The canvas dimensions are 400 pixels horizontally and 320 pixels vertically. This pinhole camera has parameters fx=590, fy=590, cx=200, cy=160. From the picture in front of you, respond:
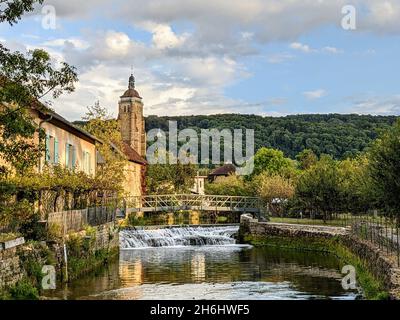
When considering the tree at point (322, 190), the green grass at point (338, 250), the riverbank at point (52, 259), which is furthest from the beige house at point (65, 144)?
the tree at point (322, 190)

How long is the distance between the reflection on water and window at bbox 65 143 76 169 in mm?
5975

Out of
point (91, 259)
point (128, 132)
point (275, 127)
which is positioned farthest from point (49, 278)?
point (275, 127)

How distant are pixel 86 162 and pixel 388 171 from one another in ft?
69.4

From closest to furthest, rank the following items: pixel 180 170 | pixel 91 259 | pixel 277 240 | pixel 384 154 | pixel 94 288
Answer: pixel 94 288, pixel 384 154, pixel 91 259, pixel 277 240, pixel 180 170

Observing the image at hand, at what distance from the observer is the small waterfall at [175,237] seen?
130ft

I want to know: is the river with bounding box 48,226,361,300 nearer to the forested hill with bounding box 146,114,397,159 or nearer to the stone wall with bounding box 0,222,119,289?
the stone wall with bounding box 0,222,119,289

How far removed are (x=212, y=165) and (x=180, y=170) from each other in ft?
218

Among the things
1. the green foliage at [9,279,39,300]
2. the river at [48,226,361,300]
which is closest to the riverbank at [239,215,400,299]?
the river at [48,226,361,300]

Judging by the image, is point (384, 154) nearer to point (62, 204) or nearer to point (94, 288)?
point (94, 288)

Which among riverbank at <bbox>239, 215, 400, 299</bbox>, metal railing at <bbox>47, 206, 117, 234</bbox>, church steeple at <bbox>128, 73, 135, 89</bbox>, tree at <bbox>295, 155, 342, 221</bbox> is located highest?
church steeple at <bbox>128, 73, 135, 89</bbox>

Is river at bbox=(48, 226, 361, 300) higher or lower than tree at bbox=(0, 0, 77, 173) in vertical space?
lower

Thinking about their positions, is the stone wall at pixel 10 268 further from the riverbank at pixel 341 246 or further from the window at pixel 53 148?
the window at pixel 53 148

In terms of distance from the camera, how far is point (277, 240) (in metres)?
40.1

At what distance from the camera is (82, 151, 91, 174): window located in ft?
121
